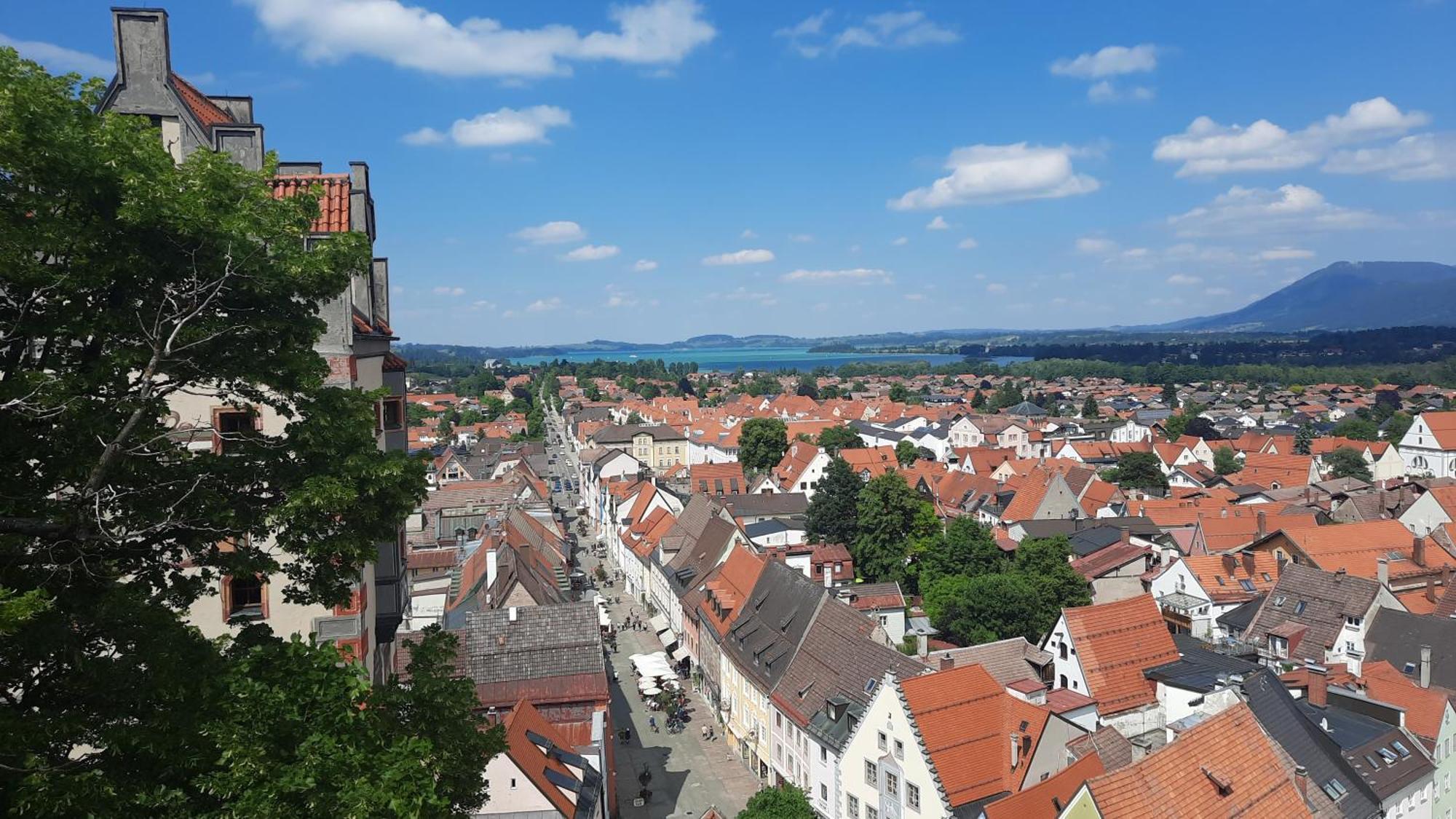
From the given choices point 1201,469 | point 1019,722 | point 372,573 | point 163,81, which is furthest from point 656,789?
point 1201,469

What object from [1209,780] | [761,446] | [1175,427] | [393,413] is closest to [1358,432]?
[1175,427]

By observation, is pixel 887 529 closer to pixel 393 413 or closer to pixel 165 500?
pixel 393 413

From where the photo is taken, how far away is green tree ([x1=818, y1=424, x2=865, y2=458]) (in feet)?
396

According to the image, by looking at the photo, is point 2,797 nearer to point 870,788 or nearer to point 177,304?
point 177,304

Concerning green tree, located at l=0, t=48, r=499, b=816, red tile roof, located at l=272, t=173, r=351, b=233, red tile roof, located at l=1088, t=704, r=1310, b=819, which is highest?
red tile roof, located at l=272, t=173, r=351, b=233

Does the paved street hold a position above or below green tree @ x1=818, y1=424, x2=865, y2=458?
below

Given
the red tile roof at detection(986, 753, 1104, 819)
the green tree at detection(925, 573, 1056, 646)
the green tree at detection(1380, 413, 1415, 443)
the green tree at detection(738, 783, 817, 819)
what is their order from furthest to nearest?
1. the green tree at detection(1380, 413, 1415, 443)
2. the green tree at detection(925, 573, 1056, 646)
3. the green tree at detection(738, 783, 817, 819)
4. the red tile roof at detection(986, 753, 1104, 819)

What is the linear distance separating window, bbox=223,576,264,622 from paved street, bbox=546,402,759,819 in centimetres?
2205

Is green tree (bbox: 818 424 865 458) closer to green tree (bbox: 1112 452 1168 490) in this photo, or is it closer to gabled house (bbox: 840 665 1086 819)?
green tree (bbox: 1112 452 1168 490)

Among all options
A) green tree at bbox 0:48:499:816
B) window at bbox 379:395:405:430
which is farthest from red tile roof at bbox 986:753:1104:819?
window at bbox 379:395:405:430

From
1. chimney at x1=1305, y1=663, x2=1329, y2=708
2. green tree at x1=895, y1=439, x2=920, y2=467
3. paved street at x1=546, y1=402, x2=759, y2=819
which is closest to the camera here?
chimney at x1=1305, y1=663, x2=1329, y2=708

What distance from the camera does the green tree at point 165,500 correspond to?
9836 mm

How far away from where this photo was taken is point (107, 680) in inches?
400

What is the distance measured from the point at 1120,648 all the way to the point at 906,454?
269ft
